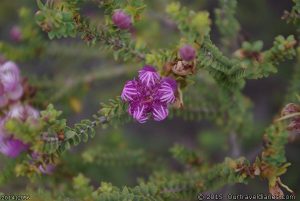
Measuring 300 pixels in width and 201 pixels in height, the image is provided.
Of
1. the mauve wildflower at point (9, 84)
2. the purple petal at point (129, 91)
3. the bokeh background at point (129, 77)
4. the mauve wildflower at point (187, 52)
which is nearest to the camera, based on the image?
the mauve wildflower at point (187, 52)

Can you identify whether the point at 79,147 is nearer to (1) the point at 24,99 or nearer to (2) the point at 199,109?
(1) the point at 24,99

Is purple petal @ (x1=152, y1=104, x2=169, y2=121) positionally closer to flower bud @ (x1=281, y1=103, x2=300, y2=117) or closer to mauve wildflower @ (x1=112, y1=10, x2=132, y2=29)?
mauve wildflower @ (x1=112, y1=10, x2=132, y2=29)

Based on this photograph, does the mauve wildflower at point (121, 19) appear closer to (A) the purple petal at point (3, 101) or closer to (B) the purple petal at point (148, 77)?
(B) the purple petal at point (148, 77)

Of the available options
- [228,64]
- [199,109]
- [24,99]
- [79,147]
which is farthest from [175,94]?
[79,147]

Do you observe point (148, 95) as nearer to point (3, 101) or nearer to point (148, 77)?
point (148, 77)

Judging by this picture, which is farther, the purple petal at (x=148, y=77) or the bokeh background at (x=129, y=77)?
the bokeh background at (x=129, y=77)

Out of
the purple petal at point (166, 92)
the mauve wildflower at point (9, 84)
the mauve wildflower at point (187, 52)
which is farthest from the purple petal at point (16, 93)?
the mauve wildflower at point (187, 52)
